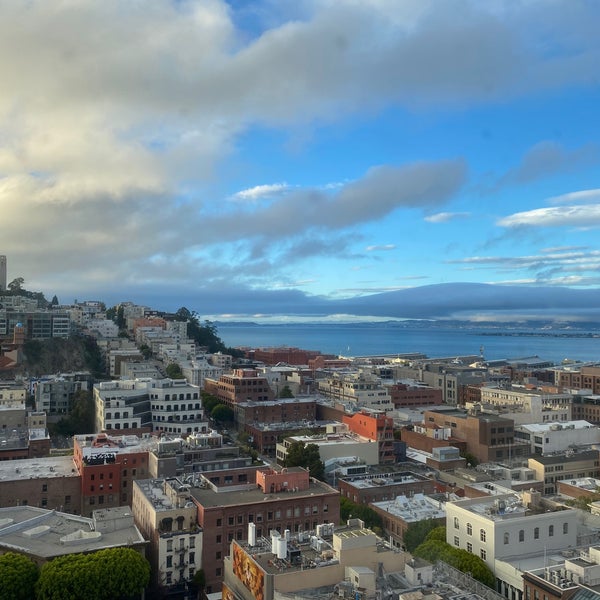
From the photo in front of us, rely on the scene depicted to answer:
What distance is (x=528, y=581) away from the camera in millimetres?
14820

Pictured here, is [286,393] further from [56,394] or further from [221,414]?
[56,394]

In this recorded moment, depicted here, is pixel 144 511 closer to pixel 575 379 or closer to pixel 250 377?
pixel 250 377

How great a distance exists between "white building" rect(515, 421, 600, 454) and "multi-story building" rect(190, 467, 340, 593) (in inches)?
687

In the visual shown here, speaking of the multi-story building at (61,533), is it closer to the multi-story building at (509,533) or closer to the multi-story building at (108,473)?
the multi-story building at (108,473)

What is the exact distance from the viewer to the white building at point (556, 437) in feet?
114

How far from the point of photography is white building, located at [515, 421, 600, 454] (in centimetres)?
3488

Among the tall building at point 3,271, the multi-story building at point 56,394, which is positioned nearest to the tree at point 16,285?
the tall building at point 3,271

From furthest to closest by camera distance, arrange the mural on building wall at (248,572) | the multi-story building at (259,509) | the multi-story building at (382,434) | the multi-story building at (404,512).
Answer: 1. the multi-story building at (382,434)
2. the multi-story building at (404,512)
3. the multi-story building at (259,509)
4. the mural on building wall at (248,572)

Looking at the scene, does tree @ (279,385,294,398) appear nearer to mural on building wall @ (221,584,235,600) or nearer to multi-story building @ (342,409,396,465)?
multi-story building @ (342,409,396,465)

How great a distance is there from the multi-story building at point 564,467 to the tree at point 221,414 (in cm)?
1971

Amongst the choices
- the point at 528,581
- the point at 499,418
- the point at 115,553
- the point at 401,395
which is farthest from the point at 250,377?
the point at 528,581

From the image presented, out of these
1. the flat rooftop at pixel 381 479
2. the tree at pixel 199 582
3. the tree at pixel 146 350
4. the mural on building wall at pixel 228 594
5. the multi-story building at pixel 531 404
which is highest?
the tree at pixel 146 350

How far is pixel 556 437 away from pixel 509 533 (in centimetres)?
1957

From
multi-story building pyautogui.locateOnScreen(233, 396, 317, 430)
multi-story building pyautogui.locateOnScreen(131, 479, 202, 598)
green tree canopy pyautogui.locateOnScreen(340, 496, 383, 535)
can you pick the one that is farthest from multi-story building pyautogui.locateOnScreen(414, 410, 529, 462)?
multi-story building pyautogui.locateOnScreen(131, 479, 202, 598)
